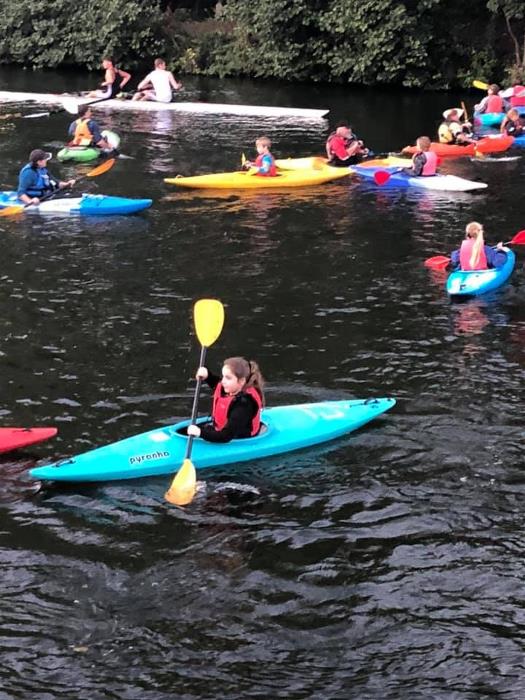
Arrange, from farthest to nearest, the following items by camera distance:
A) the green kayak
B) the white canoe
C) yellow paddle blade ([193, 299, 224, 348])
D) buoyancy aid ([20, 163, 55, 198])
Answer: the white canoe < the green kayak < buoyancy aid ([20, 163, 55, 198]) < yellow paddle blade ([193, 299, 224, 348])

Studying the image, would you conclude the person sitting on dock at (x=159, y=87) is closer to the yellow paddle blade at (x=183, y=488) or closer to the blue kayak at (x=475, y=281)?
the blue kayak at (x=475, y=281)

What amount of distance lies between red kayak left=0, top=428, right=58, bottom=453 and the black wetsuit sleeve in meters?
1.23

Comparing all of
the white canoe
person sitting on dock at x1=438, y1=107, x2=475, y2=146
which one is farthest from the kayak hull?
the white canoe

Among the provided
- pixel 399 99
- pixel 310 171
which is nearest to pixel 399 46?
pixel 399 99

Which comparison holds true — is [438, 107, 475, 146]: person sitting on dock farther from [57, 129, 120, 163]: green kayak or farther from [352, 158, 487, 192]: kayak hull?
[57, 129, 120, 163]: green kayak

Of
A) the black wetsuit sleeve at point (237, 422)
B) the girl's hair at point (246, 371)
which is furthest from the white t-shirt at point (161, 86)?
the black wetsuit sleeve at point (237, 422)

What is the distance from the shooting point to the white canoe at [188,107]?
2253 centimetres

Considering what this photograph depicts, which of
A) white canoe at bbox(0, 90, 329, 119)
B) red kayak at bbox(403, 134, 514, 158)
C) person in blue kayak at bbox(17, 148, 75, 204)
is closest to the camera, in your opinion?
person in blue kayak at bbox(17, 148, 75, 204)

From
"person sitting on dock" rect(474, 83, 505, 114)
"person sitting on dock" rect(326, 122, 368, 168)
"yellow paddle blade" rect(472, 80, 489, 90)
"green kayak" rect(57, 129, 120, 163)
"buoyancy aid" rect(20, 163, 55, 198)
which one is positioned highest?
"yellow paddle blade" rect(472, 80, 489, 90)

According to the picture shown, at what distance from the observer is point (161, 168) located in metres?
17.4

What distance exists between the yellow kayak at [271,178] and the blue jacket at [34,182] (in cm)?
216

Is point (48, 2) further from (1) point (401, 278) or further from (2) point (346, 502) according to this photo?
(2) point (346, 502)

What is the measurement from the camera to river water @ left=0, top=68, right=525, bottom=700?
5496mm

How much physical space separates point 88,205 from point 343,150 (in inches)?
200
